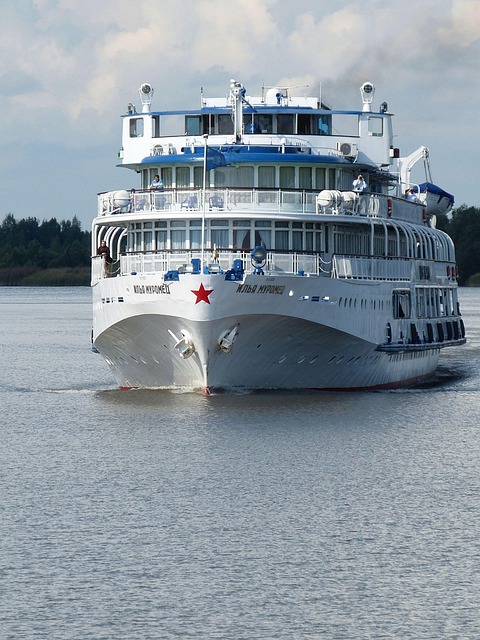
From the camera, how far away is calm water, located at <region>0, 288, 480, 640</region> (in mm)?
21359

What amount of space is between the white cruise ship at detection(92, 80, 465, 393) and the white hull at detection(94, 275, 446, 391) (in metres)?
0.04

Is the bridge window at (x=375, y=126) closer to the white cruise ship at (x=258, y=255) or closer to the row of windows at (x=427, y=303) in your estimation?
the white cruise ship at (x=258, y=255)

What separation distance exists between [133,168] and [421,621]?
103ft

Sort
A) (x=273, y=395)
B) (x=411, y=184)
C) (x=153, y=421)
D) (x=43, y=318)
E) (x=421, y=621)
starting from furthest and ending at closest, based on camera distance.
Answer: (x=43, y=318)
(x=411, y=184)
(x=273, y=395)
(x=153, y=421)
(x=421, y=621)

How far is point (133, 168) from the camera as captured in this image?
50312 millimetres

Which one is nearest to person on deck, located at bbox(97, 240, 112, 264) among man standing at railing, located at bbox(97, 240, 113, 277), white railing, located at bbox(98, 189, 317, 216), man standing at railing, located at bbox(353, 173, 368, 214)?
man standing at railing, located at bbox(97, 240, 113, 277)

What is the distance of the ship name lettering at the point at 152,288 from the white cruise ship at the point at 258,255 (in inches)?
2.6

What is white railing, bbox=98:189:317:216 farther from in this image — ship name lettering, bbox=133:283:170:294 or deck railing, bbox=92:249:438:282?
ship name lettering, bbox=133:283:170:294

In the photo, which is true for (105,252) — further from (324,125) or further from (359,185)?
(324,125)

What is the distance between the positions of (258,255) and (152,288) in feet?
10.3

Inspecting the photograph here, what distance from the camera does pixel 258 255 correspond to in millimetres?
41469

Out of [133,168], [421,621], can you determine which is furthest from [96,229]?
[421,621]

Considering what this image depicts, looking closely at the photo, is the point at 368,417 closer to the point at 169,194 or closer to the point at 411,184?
the point at 169,194

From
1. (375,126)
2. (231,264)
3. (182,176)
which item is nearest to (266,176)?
(182,176)
